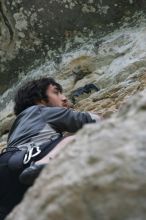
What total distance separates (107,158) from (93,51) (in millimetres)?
7437

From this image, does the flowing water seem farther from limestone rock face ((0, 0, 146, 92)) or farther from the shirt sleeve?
the shirt sleeve

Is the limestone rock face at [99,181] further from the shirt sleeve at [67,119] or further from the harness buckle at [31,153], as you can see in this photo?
the shirt sleeve at [67,119]

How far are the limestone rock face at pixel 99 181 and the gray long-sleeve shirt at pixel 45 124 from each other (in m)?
2.59

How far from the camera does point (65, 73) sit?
9188mm

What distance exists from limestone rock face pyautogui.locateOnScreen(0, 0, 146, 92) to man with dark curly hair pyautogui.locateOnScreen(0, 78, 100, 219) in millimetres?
4199

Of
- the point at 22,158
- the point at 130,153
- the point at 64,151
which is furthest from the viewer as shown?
the point at 22,158

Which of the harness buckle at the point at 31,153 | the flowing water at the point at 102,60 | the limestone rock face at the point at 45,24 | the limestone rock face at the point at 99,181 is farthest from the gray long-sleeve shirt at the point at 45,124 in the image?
the limestone rock face at the point at 45,24

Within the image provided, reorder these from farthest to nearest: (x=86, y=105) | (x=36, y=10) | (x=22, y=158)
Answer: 1. (x=36, y=10)
2. (x=86, y=105)
3. (x=22, y=158)

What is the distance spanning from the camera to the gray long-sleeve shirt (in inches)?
186

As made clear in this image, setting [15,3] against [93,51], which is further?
[15,3]

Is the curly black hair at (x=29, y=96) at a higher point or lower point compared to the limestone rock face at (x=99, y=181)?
lower

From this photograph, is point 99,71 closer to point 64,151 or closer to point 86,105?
point 86,105

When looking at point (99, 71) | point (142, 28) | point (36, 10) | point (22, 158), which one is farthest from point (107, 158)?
point (36, 10)

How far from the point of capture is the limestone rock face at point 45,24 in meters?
9.88
